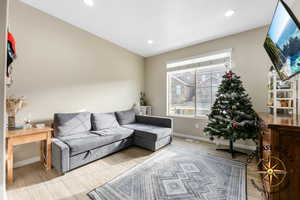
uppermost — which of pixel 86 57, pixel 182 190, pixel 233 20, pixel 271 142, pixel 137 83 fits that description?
pixel 233 20

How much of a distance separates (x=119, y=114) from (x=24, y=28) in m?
2.55

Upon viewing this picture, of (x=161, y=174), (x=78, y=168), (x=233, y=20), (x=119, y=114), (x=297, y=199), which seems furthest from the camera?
(x=119, y=114)

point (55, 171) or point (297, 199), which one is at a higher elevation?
point (297, 199)

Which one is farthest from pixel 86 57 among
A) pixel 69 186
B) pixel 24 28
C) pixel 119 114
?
pixel 69 186

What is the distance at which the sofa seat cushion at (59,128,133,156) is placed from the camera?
6.66 feet

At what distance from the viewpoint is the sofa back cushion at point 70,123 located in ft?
7.73

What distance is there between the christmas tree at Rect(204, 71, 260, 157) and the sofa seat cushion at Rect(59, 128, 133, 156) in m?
2.00

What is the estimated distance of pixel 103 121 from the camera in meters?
2.99

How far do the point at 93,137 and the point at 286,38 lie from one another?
308 cm

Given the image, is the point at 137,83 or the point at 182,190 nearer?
the point at 182,190

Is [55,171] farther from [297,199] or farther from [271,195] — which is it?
[297,199]

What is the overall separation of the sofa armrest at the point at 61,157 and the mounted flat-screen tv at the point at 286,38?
3.13m

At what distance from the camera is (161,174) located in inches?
76.9

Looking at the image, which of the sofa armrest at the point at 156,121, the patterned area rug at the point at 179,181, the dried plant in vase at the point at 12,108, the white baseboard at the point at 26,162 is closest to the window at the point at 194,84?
the sofa armrest at the point at 156,121
